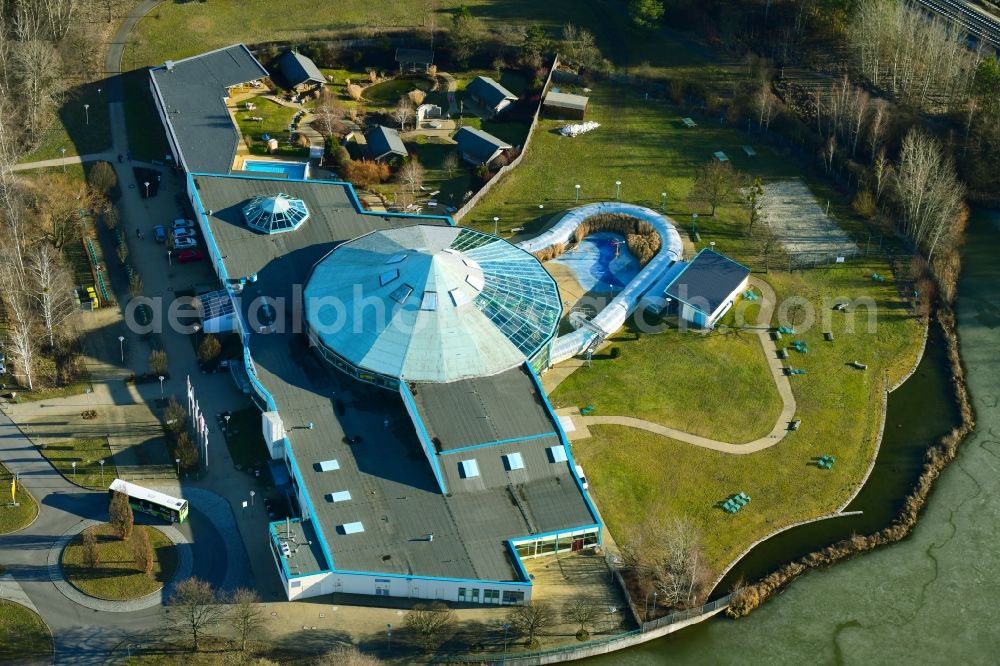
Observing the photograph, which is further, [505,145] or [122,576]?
[505,145]

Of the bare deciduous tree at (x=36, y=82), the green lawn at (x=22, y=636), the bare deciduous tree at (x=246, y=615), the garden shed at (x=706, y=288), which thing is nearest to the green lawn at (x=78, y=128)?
the bare deciduous tree at (x=36, y=82)

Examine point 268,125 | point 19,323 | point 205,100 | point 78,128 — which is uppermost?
point 205,100

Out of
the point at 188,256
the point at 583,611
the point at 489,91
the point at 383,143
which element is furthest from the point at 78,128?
the point at 583,611

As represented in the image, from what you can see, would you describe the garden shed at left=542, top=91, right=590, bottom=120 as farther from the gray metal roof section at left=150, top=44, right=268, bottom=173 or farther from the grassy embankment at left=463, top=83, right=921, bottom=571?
the gray metal roof section at left=150, top=44, right=268, bottom=173

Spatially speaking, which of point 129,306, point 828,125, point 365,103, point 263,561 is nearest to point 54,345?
point 129,306

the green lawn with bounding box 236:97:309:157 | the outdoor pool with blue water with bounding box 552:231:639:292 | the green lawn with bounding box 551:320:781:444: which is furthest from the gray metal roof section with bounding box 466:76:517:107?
the green lawn with bounding box 551:320:781:444

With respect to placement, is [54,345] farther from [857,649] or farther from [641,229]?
[857,649]

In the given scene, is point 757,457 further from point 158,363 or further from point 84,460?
point 84,460
